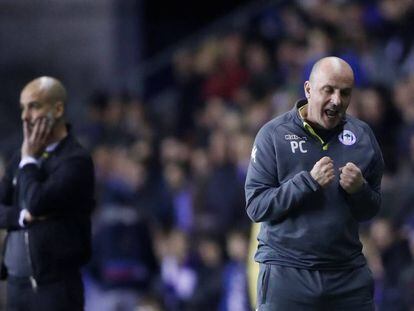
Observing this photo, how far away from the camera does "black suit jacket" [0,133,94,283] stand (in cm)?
695

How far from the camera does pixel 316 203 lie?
6.13m

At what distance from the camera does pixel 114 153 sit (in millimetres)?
14281

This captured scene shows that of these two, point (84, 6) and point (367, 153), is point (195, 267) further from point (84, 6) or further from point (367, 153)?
point (84, 6)

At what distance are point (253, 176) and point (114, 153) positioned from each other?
818 centimetres

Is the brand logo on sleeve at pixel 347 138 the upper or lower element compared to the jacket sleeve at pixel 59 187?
upper

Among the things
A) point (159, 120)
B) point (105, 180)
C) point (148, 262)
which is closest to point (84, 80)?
point (159, 120)

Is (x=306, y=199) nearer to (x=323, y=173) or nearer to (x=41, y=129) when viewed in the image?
(x=323, y=173)

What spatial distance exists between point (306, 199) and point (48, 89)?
1905mm

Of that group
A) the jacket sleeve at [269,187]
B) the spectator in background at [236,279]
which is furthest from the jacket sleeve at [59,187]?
the spectator in background at [236,279]

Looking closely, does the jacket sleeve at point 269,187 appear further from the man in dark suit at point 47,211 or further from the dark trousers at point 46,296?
the dark trousers at point 46,296

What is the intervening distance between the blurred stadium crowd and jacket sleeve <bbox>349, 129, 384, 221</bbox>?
345 centimetres

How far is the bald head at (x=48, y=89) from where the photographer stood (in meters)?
7.12

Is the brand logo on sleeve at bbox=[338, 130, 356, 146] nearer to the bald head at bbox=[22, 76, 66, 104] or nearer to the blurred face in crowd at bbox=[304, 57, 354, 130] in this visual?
the blurred face in crowd at bbox=[304, 57, 354, 130]

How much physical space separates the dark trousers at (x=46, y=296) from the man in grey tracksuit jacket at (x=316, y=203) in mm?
1326
